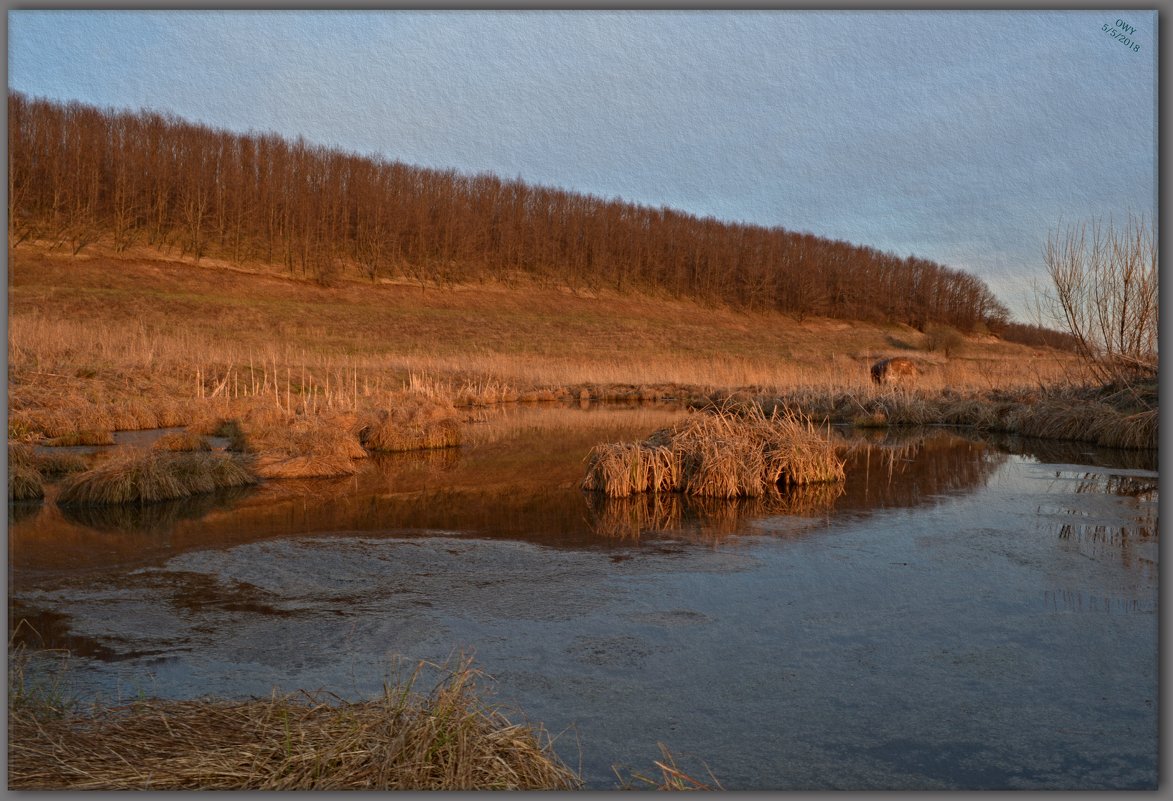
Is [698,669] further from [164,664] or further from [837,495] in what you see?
[837,495]

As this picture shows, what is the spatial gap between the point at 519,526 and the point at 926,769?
5555 mm

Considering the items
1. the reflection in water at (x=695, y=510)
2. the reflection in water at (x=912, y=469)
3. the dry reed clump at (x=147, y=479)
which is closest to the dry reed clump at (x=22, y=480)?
the dry reed clump at (x=147, y=479)

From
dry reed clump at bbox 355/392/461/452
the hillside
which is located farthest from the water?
the hillside

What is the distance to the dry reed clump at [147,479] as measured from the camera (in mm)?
9352

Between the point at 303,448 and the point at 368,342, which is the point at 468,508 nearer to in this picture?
the point at 303,448

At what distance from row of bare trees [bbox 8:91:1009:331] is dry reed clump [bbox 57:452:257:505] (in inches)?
992

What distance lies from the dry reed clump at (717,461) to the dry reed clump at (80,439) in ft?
26.8

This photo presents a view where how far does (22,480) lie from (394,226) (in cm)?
4943

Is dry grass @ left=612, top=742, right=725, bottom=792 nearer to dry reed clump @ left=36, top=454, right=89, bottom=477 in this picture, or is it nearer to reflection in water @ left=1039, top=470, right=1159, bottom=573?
reflection in water @ left=1039, top=470, right=1159, bottom=573

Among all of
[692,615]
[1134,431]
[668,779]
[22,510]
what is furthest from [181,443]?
[1134,431]

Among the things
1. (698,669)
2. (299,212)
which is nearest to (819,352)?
(299,212)

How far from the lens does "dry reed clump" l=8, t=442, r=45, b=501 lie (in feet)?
30.6

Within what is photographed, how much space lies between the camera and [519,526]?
865 cm

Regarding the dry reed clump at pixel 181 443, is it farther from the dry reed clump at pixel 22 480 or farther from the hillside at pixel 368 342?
the hillside at pixel 368 342
